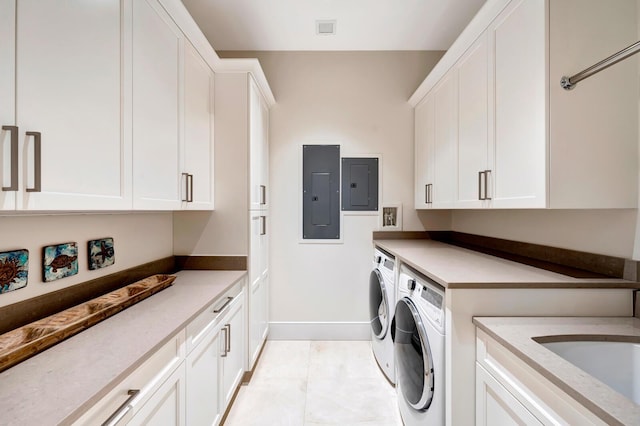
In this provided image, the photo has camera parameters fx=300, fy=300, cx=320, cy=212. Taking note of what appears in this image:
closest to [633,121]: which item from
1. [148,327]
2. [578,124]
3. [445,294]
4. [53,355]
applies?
[578,124]

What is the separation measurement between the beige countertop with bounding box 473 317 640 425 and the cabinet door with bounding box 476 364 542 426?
0.57ft

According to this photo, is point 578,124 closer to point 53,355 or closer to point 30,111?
point 30,111

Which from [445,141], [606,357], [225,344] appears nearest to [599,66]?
[606,357]

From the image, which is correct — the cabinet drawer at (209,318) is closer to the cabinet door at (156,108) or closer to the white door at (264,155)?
the cabinet door at (156,108)

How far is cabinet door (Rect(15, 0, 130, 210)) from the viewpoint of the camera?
0.82 m

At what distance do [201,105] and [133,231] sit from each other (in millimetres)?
910

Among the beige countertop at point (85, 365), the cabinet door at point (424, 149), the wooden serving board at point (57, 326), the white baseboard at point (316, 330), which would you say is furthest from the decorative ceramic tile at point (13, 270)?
the cabinet door at point (424, 149)


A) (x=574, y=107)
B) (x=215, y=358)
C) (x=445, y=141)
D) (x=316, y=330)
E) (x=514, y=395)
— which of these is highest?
(x=445, y=141)

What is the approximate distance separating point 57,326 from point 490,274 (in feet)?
5.89

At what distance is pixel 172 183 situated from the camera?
1639 millimetres

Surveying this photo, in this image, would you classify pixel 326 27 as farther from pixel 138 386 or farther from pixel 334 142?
pixel 138 386

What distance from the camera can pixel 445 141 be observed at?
230 cm

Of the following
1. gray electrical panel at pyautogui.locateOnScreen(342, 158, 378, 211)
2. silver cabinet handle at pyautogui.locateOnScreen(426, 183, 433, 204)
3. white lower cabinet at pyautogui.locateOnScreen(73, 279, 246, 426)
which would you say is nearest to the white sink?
white lower cabinet at pyautogui.locateOnScreen(73, 279, 246, 426)

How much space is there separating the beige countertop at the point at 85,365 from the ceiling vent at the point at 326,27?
2329mm
